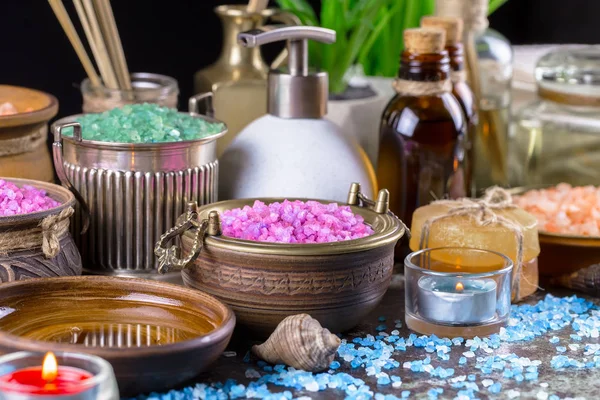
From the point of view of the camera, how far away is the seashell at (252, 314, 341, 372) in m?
0.81

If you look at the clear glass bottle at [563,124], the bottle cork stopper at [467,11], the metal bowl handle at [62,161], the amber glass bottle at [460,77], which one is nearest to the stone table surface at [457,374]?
the metal bowl handle at [62,161]

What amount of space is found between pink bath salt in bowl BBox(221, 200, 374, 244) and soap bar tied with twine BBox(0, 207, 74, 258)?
15cm

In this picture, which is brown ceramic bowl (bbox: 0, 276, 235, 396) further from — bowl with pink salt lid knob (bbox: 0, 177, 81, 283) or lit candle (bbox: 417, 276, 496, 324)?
lit candle (bbox: 417, 276, 496, 324)

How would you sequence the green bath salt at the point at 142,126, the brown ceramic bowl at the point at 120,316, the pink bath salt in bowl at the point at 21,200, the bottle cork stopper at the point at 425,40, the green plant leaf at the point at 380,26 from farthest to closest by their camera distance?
the green plant leaf at the point at 380,26
the bottle cork stopper at the point at 425,40
the green bath salt at the point at 142,126
the pink bath salt in bowl at the point at 21,200
the brown ceramic bowl at the point at 120,316

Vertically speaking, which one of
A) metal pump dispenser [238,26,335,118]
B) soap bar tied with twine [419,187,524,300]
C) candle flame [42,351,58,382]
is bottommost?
soap bar tied with twine [419,187,524,300]

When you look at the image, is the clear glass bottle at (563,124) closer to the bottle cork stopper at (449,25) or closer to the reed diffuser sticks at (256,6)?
the bottle cork stopper at (449,25)

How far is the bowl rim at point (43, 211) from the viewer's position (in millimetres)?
848

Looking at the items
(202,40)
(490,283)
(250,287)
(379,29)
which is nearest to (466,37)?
(379,29)

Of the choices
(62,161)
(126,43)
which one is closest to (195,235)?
(62,161)

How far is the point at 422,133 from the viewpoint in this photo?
1142 mm

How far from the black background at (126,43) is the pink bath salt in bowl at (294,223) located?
42 cm

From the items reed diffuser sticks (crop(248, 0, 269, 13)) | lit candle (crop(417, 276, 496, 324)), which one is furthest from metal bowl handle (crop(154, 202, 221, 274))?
reed diffuser sticks (crop(248, 0, 269, 13))

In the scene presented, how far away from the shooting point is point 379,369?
850 mm

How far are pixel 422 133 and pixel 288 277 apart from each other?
36 cm
